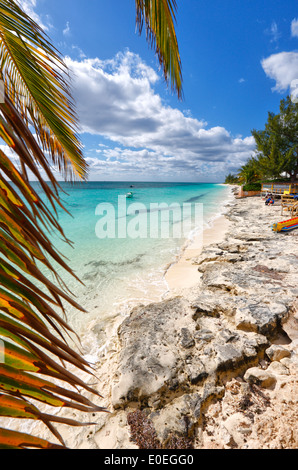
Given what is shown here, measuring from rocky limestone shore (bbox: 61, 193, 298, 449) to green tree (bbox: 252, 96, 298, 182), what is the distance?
26.4 meters

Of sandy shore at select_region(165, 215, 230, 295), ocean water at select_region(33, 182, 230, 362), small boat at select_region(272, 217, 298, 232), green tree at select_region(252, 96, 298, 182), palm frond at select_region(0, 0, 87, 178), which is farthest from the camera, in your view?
green tree at select_region(252, 96, 298, 182)

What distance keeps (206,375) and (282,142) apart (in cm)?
3060

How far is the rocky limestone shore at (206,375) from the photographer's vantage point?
6.72 ft

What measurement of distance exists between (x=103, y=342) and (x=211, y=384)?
197cm

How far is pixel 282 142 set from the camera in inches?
1022

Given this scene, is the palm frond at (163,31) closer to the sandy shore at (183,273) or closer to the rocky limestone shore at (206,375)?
the rocky limestone shore at (206,375)

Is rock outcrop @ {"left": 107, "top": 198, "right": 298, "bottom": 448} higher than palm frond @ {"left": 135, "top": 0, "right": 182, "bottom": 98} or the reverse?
the reverse

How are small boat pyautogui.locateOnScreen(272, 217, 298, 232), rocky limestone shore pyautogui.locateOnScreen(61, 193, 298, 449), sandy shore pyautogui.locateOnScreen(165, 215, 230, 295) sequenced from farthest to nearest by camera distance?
1. small boat pyautogui.locateOnScreen(272, 217, 298, 232)
2. sandy shore pyautogui.locateOnScreen(165, 215, 230, 295)
3. rocky limestone shore pyautogui.locateOnScreen(61, 193, 298, 449)

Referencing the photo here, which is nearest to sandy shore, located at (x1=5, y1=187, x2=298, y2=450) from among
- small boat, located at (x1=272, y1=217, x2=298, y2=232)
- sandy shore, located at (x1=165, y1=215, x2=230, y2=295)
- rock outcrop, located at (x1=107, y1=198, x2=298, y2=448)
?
rock outcrop, located at (x1=107, y1=198, x2=298, y2=448)

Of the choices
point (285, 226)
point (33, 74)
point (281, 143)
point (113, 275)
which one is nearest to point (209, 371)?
point (33, 74)

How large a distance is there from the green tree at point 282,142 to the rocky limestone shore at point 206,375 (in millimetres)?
26372

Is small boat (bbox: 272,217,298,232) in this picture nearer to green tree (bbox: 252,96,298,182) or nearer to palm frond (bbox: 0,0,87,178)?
palm frond (bbox: 0,0,87,178)

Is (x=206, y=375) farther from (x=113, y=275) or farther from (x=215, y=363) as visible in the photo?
(x=113, y=275)

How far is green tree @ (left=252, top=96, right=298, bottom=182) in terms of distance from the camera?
995 inches
